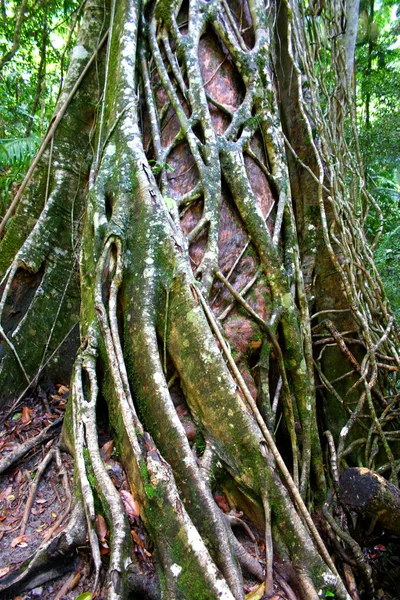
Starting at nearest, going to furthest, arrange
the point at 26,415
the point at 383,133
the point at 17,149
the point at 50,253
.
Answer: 1. the point at 26,415
2. the point at 50,253
3. the point at 17,149
4. the point at 383,133

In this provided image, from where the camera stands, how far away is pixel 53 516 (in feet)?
6.51

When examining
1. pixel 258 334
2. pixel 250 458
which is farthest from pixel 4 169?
pixel 250 458

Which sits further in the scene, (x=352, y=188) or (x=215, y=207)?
(x=352, y=188)

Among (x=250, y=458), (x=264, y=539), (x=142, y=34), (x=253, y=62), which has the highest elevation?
(x=142, y=34)

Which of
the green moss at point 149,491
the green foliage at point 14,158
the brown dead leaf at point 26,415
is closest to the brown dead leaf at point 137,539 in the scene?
the green moss at point 149,491

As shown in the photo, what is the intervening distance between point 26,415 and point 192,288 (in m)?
1.51

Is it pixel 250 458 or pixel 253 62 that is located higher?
pixel 253 62

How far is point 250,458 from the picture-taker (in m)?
1.89

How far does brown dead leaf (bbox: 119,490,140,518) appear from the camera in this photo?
1.81m

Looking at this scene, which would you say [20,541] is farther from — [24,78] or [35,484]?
[24,78]

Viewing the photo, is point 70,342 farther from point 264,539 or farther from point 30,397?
point 264,539

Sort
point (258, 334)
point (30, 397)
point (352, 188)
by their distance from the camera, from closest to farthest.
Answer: point (258, 334), point (30, 397), point (352, 188)

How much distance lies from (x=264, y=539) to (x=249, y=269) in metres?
1.49

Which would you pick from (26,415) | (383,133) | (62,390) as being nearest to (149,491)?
(26,415)
